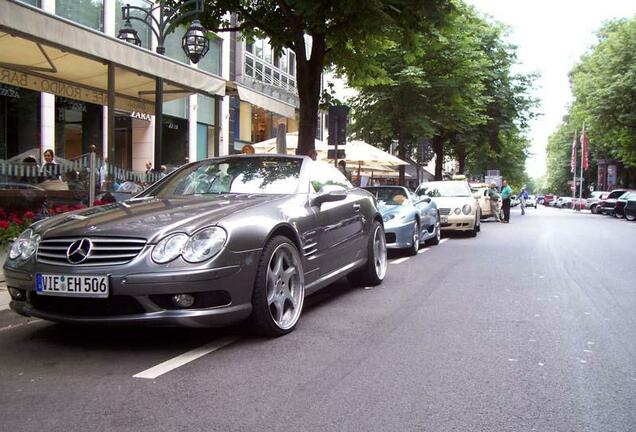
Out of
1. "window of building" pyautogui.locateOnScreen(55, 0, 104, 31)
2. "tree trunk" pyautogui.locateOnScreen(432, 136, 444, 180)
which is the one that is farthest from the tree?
"tree trunk" pyautogui.locateOnScreen(432, 136, 444, 180)

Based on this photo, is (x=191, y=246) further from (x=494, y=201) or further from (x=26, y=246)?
(x=494, y=201)

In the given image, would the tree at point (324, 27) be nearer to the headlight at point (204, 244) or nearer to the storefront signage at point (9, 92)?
the storefront signage at point (9, 92)

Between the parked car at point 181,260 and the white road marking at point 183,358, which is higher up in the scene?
the parked car at point 181,260

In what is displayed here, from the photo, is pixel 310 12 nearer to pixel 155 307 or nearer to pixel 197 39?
pixel 197 39

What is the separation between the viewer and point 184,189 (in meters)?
5.68

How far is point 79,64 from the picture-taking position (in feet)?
35.4

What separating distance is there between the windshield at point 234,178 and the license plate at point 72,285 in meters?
1.66

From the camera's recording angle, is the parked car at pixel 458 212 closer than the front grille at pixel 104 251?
No

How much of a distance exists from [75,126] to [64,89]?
237 inches

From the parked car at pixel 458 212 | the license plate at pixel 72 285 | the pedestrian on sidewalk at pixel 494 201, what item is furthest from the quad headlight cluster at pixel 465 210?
the license plate at pixel 72 285

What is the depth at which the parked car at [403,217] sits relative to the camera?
10.5 metres

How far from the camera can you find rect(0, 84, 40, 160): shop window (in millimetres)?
15500

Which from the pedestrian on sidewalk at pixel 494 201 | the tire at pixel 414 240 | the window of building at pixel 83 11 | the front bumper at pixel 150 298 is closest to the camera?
the front bumper at pixel 150 298

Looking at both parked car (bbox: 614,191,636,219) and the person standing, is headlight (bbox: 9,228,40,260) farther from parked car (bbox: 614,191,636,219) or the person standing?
parked car (bbox: 614,191,636,219)
